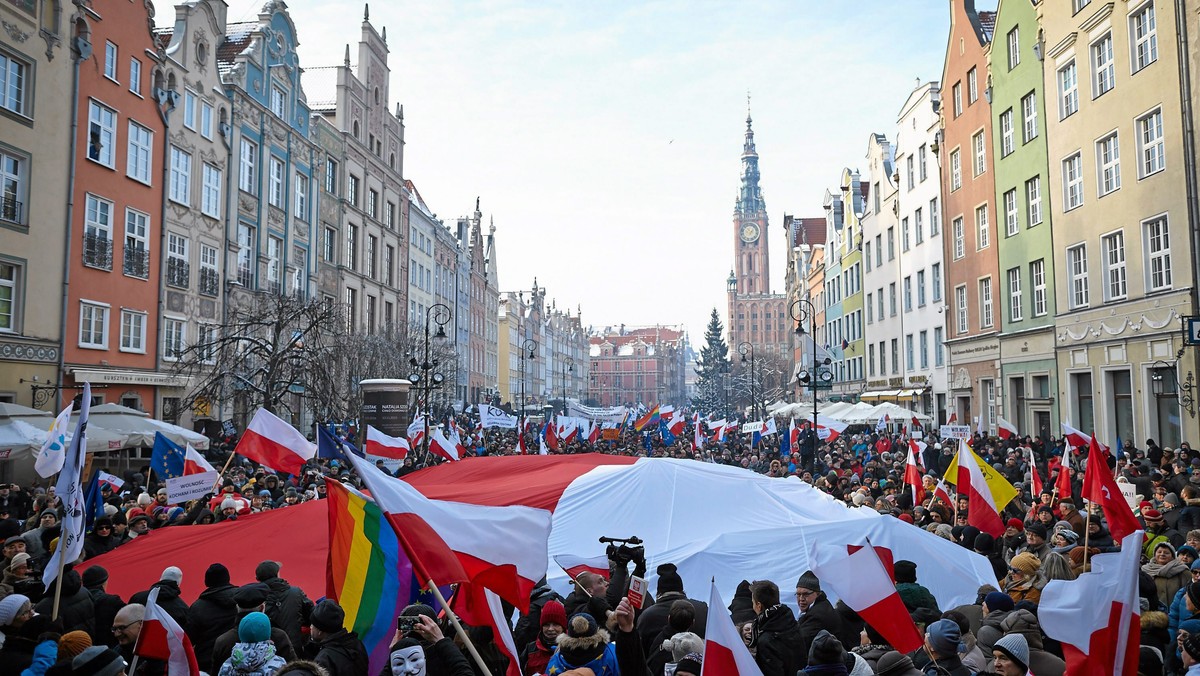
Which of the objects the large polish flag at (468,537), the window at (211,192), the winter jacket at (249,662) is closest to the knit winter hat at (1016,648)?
the large polish flag at (468,537)

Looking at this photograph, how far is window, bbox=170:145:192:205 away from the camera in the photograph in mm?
31219

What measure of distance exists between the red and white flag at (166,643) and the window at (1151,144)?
24.8 metres

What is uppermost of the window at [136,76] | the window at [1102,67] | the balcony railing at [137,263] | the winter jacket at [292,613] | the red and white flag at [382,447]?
the window at [136,76]

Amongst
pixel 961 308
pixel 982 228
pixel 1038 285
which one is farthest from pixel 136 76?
pixel 961 308

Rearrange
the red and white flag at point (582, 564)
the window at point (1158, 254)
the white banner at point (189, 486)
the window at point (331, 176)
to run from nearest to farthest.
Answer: the red and white flag at point (582, 564), the white banner at point (189, 486), the window at point (1158, 254), the window at point (331, 176)

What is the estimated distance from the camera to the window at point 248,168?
36125mm

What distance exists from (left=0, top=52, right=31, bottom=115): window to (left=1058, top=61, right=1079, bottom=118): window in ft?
97.8

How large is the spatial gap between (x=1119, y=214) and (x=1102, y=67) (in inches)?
172

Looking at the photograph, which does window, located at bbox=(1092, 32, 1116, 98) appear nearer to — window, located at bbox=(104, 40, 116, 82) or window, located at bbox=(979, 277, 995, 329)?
window, located at bbox=(979, 277, 995, 329)

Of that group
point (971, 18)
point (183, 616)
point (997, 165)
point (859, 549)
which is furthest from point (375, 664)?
point (971, 18)

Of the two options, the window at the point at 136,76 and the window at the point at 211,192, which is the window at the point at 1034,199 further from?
the window at the point at 136,76

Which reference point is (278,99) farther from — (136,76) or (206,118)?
(136,76)

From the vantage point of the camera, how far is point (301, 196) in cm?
4162

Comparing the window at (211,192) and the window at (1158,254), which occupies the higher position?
the window at (211,192)
